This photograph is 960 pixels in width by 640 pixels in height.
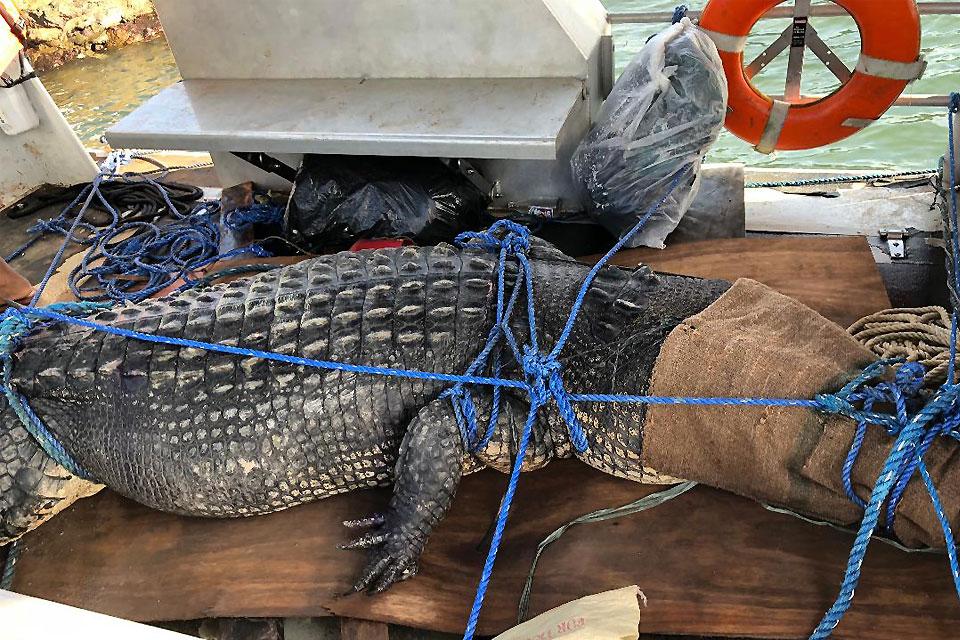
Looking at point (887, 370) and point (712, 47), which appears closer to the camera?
point (887, 370)

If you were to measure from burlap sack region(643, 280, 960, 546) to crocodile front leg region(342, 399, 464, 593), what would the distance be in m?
0.58

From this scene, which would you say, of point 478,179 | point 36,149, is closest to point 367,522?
point 478,179

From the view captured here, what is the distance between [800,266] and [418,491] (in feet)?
6.07

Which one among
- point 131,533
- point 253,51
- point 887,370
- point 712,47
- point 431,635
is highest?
point 253,51

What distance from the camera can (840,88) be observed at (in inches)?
128

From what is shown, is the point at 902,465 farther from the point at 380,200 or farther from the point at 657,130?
the point at 380,200

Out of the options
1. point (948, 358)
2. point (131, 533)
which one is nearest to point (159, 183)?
point (131, 533)

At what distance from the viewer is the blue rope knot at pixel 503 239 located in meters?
2.34

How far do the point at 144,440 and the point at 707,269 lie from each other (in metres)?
2.20

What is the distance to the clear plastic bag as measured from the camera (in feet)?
9.23

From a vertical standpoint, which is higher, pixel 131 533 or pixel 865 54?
pixel 865 54

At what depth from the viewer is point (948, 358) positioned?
1835mm

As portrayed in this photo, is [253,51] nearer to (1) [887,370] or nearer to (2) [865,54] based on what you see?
(2) [865,54]

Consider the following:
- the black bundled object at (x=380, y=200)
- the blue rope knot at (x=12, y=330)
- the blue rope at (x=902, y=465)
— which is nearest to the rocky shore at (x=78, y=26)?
the black bundled object at (x=380, y=200)
